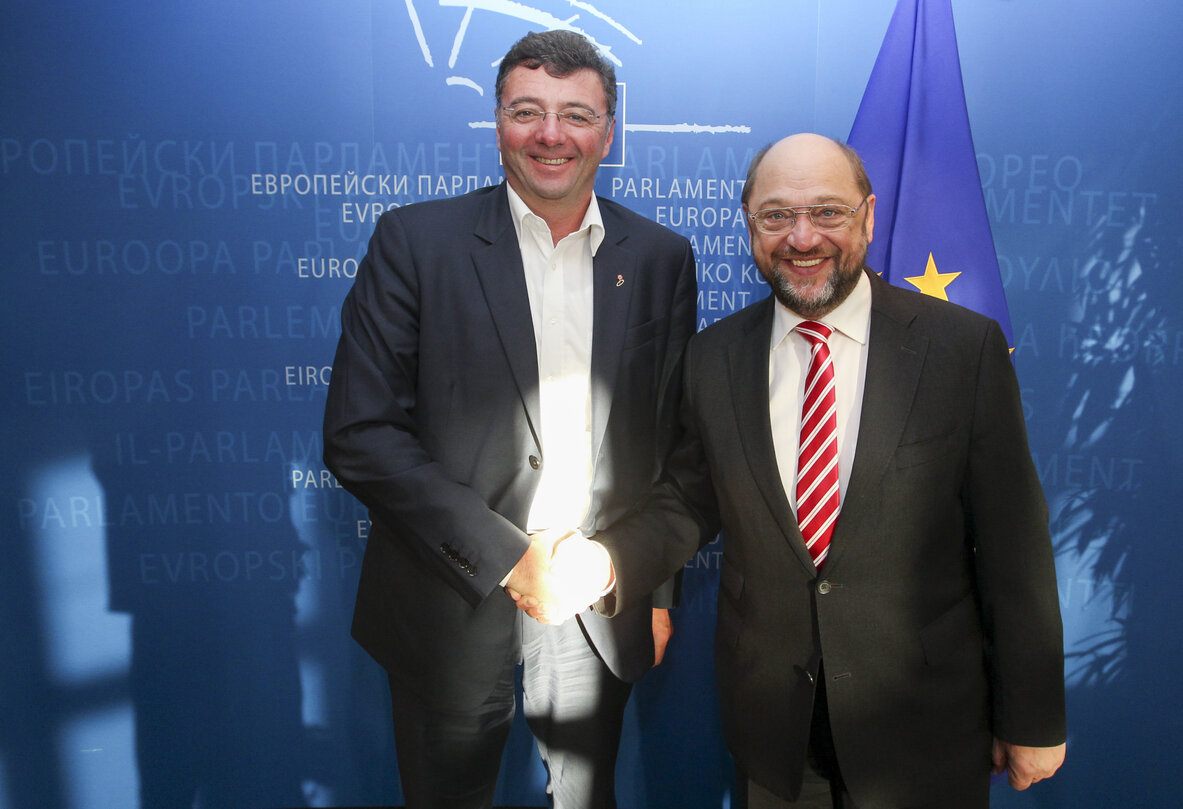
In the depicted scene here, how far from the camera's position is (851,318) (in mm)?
1574

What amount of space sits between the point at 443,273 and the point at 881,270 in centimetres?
134

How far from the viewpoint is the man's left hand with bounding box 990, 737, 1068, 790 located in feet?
4.97

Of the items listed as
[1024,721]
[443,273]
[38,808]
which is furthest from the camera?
[38,808]

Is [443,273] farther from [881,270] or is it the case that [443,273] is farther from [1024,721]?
[1024,721]

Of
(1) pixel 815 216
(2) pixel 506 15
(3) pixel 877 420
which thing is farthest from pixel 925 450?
(2) pixel 506 15

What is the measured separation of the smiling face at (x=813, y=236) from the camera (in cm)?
154

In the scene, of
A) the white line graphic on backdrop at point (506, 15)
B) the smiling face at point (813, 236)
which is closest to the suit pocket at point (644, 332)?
the smiling face at point (813, 236)

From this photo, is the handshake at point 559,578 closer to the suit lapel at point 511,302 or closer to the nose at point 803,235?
the suit lapel at point 511,302

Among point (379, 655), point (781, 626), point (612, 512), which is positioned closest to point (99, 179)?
point (379, 655)

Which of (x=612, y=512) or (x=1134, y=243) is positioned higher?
(x=1134, y=243)

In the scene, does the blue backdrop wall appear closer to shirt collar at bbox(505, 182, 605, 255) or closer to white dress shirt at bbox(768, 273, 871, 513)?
shirt collar at bbox(505, 182, 605, 255)

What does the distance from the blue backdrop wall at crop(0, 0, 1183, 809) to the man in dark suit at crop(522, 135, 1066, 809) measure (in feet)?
3.27

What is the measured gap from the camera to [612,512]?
182 centimetres

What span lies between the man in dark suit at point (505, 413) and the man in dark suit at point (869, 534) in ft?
0.73
